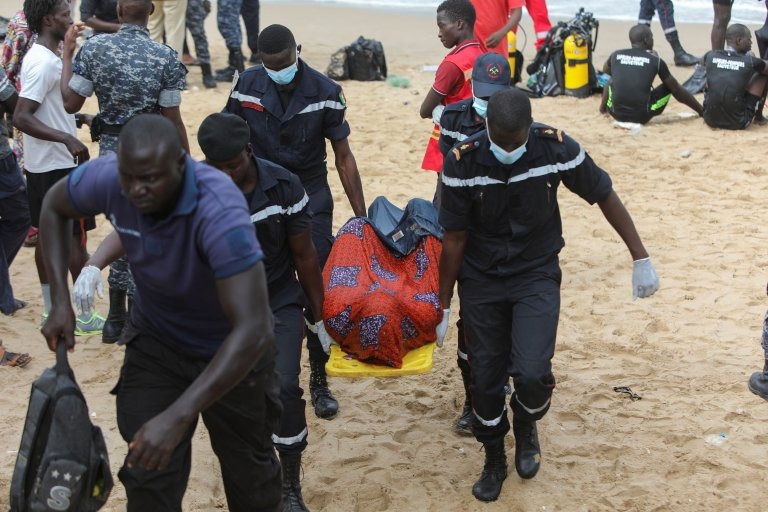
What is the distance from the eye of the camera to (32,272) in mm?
7102

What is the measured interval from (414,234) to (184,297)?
82.6 inches

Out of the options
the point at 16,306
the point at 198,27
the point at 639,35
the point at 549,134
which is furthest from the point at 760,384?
the point at 198,27

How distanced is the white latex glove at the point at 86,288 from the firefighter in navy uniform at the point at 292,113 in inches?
47.3

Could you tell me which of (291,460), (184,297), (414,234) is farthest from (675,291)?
(184,297)

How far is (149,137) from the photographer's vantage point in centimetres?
296

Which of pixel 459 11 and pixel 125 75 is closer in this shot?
pixel 125 75

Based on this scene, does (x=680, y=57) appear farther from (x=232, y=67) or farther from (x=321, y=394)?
(x=321, y=394)

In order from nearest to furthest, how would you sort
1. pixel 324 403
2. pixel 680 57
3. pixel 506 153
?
pixel 506 153 < pixel 324 403 < pixel 680 57

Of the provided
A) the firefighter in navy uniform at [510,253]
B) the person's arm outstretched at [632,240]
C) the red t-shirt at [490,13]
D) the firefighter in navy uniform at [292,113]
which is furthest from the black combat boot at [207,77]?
the person's arm outstretched at [632,240]

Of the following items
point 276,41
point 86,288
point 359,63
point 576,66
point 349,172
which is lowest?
point 359,63

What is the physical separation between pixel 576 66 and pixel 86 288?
8.18 m

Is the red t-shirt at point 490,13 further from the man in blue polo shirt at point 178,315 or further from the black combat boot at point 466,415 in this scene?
the man in blue polo shirt at point 178,315

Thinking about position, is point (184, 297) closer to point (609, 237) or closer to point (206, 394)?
point (206, 394)

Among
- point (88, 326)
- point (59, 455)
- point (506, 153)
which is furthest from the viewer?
point (88, 326)
